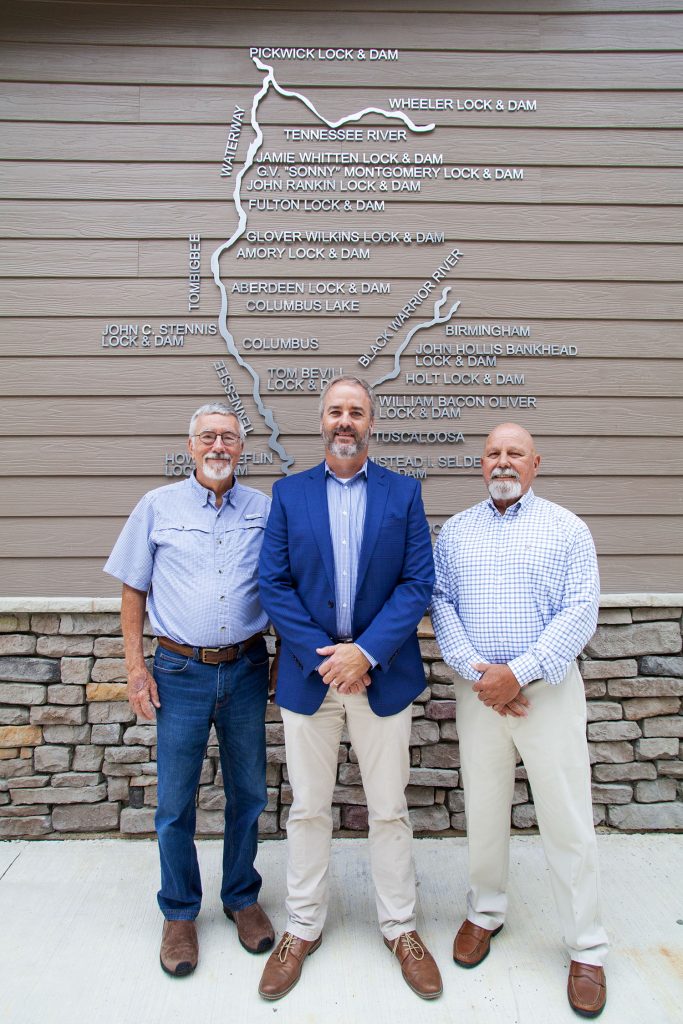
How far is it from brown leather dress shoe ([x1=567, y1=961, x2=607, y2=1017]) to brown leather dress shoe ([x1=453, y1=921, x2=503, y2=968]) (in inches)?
11.2

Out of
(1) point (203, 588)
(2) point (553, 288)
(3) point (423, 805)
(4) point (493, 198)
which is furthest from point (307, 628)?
(4) point (493, 198)

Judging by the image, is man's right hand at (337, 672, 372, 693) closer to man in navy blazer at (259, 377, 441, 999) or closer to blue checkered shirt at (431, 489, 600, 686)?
man in navy blazer at (259, 377, 441, 999)

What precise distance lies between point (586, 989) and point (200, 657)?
5.30ft

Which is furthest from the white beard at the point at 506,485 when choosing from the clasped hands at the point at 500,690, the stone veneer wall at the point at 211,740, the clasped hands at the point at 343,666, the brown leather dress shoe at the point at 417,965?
the brown leather dress shoe at the point at 417,965

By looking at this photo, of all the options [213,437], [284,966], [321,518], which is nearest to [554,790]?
[284,966]

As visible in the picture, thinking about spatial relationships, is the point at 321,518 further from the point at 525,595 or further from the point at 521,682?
the point at 521,682

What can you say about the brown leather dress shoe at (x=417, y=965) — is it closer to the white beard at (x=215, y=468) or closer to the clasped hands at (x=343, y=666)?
the clasped hands at (x=343, y=666)

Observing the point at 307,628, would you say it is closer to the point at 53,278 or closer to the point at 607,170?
the point at 53,278

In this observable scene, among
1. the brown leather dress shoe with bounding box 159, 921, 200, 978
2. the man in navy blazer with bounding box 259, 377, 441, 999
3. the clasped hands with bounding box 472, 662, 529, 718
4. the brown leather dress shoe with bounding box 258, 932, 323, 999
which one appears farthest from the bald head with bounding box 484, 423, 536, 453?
the brown leather dress shoe with bounding box 159, 921, 200, 978

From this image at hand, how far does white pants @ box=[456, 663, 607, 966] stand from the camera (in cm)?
213

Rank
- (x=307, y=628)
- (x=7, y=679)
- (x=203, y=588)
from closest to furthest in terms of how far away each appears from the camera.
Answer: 1. (x=307, y=628)
2. (x=203, y=588)
3. (x=7, y=679)

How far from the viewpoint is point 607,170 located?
10.5ft

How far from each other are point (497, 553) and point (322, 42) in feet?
8.58

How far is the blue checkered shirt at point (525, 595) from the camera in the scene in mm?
2117
